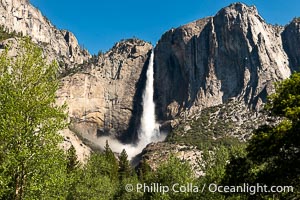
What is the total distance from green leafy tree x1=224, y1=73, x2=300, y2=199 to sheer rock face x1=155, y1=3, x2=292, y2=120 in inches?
5702

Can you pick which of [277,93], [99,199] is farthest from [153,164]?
[277,93]

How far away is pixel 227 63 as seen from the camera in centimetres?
18362

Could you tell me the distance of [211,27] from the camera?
633ft

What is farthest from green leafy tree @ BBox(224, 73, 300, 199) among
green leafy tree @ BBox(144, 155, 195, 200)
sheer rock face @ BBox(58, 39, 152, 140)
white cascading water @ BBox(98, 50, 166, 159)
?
sheer rock face @ BBox(58, 39, 152, 140)

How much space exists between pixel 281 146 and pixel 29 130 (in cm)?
1314

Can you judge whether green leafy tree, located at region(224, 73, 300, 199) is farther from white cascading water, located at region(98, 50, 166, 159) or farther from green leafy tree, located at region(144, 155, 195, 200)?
white cascading water, located at region(98, 50, 166, 159)

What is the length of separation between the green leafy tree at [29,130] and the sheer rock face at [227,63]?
14782 cm

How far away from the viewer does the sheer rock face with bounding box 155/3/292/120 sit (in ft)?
567

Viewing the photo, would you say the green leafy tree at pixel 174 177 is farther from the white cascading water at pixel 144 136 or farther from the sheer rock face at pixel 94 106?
the sheer rock face at pixel 94 106

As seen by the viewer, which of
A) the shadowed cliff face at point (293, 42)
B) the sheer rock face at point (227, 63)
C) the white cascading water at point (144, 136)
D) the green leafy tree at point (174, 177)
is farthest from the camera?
the shadowed cliff face at point (293, 42)

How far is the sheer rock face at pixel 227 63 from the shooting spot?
567 feet

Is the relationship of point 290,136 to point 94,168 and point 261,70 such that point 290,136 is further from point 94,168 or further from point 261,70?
point 261,70

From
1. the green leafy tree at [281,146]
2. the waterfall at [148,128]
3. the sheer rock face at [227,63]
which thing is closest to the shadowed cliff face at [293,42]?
the sheer rock face at [227,63]

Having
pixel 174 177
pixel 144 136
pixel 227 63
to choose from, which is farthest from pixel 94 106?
pixel 174 177
